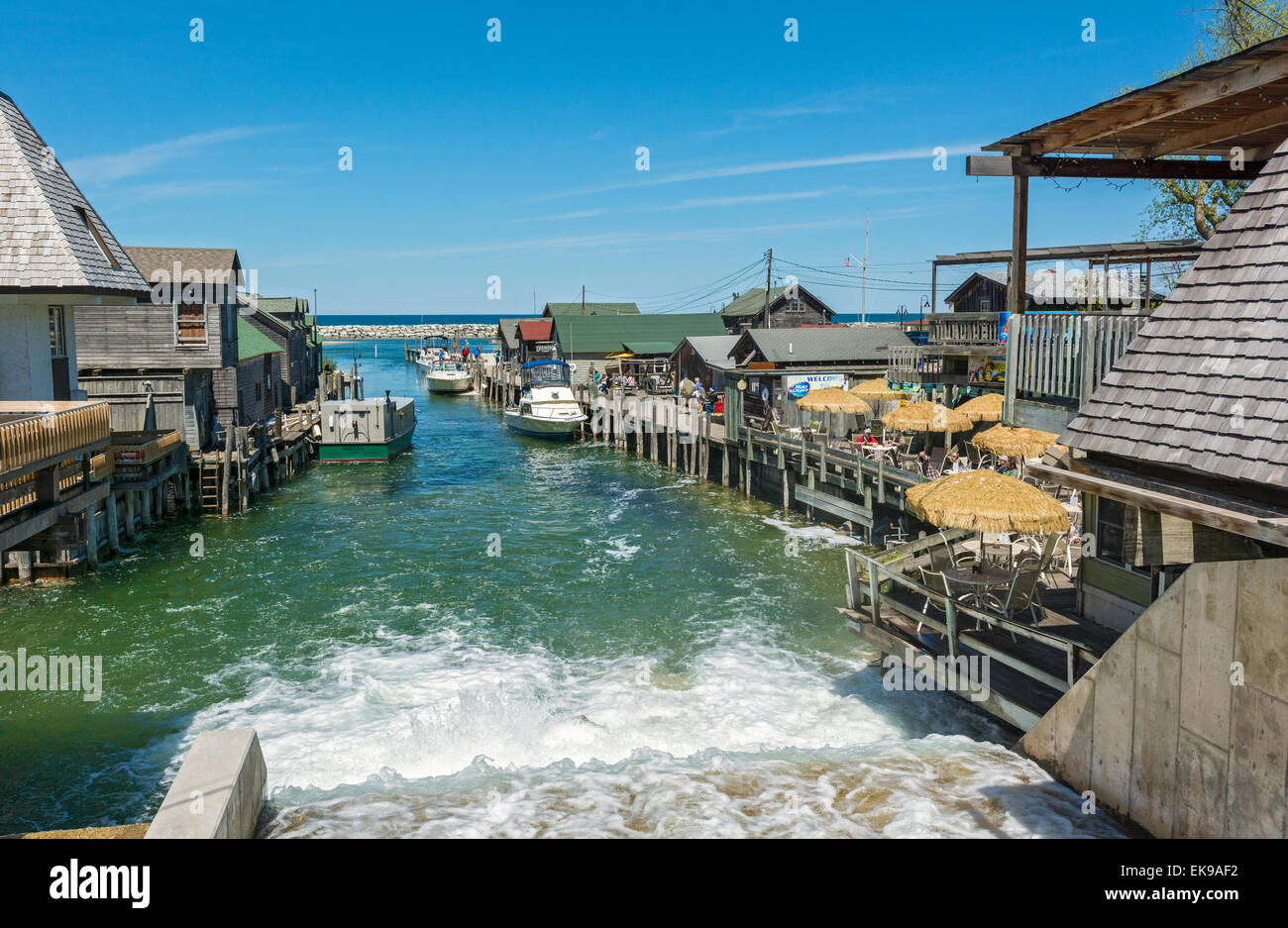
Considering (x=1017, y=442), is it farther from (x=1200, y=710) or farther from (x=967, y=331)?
(x=1200, y=710)

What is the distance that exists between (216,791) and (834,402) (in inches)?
978

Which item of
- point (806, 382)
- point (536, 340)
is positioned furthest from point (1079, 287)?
point (536, 340)

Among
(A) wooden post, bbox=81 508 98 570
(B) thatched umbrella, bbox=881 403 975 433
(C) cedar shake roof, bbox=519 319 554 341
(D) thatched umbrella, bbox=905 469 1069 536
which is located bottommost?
(A) wooden post, bbox=81 508 98 570

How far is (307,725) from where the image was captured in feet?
47.9

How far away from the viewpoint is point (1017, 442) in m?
21.2

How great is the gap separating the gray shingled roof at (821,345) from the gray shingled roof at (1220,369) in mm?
32039

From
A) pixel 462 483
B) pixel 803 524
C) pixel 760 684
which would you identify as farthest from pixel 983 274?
pixel 760 684

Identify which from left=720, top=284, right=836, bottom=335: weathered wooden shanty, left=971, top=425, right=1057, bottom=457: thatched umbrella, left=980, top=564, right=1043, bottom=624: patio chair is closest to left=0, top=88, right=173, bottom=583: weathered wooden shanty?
left=980, top=564, right=1043, bottom=624: patio chair

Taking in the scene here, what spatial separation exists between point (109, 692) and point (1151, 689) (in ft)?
53.6

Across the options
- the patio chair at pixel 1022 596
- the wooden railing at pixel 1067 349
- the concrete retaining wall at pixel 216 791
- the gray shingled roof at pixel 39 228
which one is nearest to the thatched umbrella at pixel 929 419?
the patio chair at pixel 1022 596

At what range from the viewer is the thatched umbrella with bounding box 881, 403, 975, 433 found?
25984 millimetres

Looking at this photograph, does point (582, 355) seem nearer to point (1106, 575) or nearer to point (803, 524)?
point (803, 524)

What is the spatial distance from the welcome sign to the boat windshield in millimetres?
23567

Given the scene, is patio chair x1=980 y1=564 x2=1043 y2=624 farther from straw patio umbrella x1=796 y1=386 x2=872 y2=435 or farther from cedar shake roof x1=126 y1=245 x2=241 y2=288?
cedar shake roof x1=126 y1=245 x2=241 y2=288
